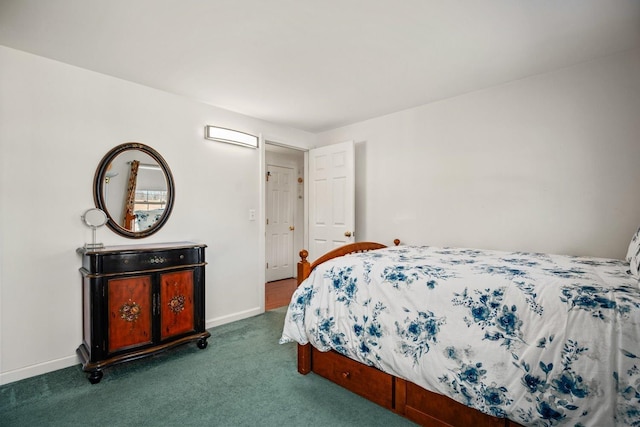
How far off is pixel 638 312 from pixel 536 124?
2009mm

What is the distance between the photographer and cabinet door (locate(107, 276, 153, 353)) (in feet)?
7.45

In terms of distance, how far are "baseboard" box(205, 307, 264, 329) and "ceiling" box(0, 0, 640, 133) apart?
2.39 meters

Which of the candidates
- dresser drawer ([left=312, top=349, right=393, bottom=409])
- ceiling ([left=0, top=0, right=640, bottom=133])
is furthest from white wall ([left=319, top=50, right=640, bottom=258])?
dresser drawer ([left=312, top=349, right=393, bottom=409])

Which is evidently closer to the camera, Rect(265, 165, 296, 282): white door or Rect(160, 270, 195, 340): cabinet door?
Rect(160, 270, 195, 340): cabinet door

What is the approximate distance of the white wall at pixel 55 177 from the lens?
219 centimetres

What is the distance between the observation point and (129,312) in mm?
2346

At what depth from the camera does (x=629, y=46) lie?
87.5 inches

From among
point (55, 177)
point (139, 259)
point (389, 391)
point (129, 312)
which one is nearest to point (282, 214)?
point (139, 259)

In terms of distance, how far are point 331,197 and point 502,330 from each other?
2.76 meters

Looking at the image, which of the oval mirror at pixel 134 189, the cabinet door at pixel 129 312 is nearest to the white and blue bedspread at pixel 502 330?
the cabinet door at pixel 129 312

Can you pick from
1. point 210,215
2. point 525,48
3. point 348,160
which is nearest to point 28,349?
point 210,215

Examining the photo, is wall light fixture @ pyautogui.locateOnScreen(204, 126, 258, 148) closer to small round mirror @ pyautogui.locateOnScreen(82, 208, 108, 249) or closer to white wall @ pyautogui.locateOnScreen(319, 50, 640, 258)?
small round mirror @ pyautogui.locateOnScreen(82, 208, 108, 249)

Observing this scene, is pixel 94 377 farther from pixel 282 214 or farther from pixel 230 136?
pixel 282 214

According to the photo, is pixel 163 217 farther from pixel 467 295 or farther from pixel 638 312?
pixel 638 312
